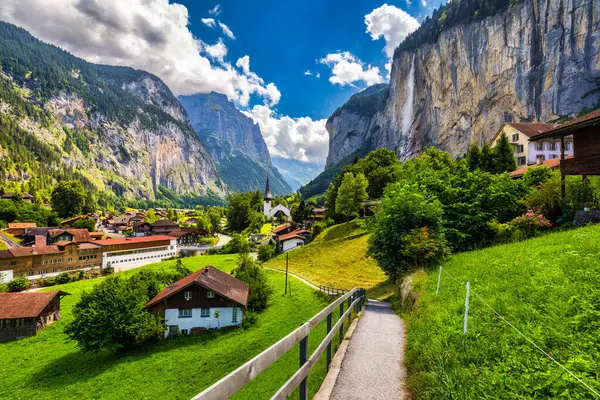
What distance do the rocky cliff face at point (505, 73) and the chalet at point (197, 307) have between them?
97682mm

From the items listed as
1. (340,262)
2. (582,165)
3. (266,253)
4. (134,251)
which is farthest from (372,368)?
(134,251)

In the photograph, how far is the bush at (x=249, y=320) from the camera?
29419 mm

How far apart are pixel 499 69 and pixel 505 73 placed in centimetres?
265

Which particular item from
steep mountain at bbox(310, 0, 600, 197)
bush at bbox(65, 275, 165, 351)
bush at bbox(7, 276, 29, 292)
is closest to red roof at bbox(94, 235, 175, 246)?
bush at bbox(7, 276, 29, 292)

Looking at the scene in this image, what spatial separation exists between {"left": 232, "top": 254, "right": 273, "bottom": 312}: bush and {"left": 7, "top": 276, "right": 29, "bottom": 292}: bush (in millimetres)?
38771

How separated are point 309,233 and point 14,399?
51.0m

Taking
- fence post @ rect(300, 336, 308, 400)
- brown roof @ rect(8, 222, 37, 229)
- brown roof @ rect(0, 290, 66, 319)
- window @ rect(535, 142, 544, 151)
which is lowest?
brown roof @ rect(0, 290, 66, 319)

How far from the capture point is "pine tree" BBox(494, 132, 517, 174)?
4747 centimetres

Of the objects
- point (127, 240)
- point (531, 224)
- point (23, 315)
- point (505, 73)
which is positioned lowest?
point (23, 315)

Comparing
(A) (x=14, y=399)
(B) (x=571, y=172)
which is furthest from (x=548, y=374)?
(A) (x=14, y=399)

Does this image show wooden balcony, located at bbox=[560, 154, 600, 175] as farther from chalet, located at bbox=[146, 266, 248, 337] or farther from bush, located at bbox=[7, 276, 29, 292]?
bush, located at bbox=[7, 276, 29, 292]

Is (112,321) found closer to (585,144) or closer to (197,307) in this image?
(197,307)

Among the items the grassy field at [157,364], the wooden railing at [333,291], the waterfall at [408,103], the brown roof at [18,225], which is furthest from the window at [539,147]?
the brown roof at [18,225]

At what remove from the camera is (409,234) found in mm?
20984
